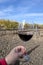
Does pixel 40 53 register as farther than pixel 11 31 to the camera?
No

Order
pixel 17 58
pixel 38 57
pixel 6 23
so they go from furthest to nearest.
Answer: pixel 6 23 → pixel 38 57 → pixel 17 58

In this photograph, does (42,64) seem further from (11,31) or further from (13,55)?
(11,31)

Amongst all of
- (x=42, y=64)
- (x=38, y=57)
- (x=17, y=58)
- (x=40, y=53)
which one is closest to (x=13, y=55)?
(x=17, y=58)

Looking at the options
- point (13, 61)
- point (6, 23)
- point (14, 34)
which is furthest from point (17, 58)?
point (6, 23)

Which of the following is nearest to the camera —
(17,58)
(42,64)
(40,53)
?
(17,58)

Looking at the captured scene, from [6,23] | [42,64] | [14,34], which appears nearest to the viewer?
[42,64]

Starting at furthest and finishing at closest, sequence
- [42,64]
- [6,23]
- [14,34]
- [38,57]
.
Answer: [6,23] → [14,34] → [38,57] → [42,64]

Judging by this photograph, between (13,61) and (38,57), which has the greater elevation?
(13,61)

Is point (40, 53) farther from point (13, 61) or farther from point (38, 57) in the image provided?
point (13, 61)

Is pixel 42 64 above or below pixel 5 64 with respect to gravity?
below
